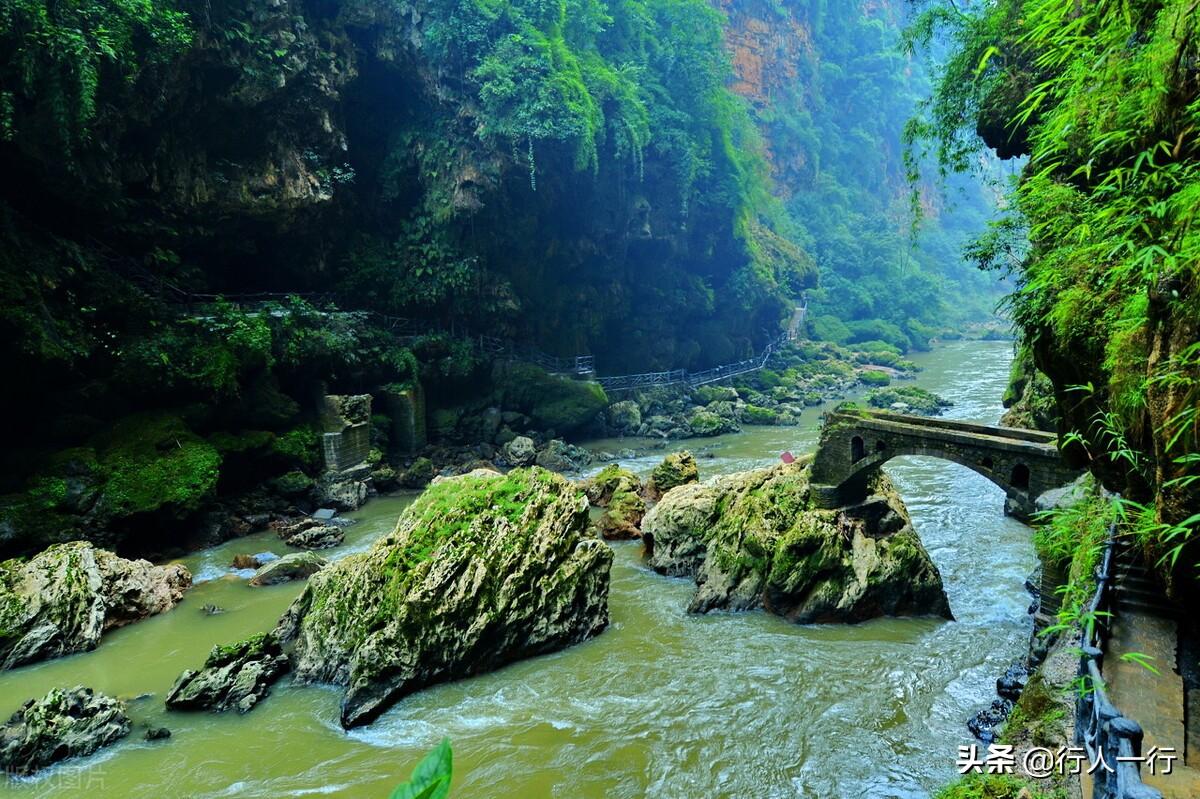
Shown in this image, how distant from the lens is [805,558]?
1410 cm

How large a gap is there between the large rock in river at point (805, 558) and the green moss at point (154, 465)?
12.9 meters

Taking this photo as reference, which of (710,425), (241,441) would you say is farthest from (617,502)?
(710,425)

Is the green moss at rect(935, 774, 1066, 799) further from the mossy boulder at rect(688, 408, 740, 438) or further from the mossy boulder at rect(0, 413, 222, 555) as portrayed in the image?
the mossy boulder at rect(688, 408, 740, 438)

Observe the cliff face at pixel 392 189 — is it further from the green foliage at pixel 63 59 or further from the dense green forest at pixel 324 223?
the green foliage at pixel 63 59

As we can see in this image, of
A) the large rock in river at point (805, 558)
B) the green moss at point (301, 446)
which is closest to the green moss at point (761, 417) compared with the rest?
the large rock in river at point (805, 558)

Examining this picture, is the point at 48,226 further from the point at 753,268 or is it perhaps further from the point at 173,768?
the point at 753,268

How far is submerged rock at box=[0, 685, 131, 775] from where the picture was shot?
30.1ft

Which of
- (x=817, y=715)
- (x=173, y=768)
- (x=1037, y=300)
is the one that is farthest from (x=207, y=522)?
(x=1037, y=300)

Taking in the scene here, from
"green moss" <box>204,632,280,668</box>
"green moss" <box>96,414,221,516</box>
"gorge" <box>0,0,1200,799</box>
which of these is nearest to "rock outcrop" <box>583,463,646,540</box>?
"gorge" <box>0,0,1200,799</box>

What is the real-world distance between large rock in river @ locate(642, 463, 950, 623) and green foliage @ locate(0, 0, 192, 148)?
18334 millimetres

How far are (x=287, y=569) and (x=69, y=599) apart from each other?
4213mm

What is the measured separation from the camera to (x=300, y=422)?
21.9m

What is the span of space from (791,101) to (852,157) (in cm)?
1130

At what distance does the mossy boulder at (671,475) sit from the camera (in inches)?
845
